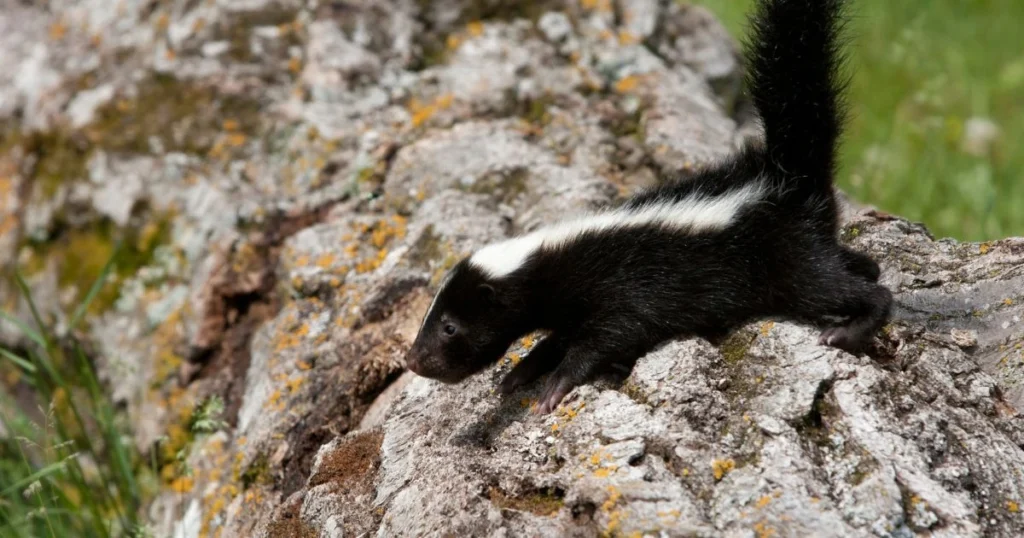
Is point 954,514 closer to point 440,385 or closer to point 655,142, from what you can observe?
point 440,385

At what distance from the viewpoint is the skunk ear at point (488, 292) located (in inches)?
159

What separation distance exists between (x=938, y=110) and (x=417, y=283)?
6.25 meters

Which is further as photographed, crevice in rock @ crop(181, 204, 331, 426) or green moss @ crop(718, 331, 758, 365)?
crevice in rock @ crop(181, 204, 331, 426)

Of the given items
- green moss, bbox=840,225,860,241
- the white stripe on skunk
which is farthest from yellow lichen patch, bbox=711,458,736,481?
green moss, bbox=840,225,860,241

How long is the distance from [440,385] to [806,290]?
153cm

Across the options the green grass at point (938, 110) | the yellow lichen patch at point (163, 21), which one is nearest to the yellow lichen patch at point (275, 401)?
the yellow lichen patch at point (163, 21)

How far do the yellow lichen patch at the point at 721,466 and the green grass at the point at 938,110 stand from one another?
399 centimetres

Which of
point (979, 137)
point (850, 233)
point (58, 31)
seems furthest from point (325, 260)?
point (979, 137)

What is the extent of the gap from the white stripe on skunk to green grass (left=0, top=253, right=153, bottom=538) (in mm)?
1863

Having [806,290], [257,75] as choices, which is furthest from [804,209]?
[257,75]

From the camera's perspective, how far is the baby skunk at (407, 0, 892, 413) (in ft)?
12.0

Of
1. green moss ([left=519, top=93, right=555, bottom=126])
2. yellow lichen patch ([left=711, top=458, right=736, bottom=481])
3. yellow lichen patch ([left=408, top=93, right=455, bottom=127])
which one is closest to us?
yellow lichen patch ([left=711, top=458, right=736, bottom=481])

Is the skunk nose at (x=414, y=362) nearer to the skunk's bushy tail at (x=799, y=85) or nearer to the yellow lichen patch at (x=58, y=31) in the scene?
the skunk's bushy tail at (x=799, y=85)

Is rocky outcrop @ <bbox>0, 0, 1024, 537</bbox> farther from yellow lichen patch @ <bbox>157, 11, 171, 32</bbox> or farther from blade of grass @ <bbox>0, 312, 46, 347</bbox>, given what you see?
blade of grass @ <bbox>0, 312, 46, 347</bbox>
